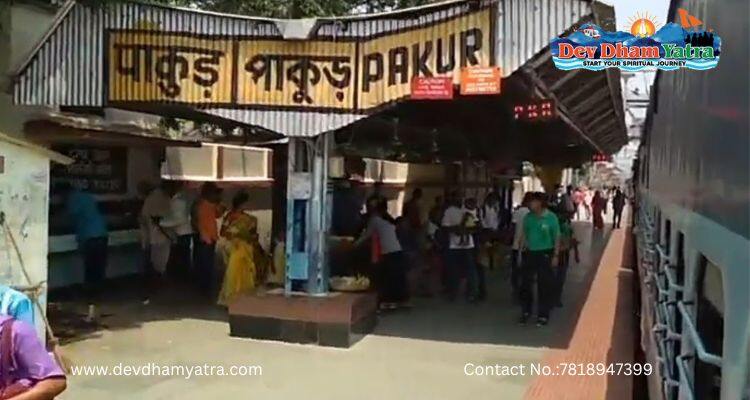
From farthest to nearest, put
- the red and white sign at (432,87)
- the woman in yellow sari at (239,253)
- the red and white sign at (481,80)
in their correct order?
the woman in yellow sari at (239,253) → the red and white sign at (432,87) → the red and white sign at (481,80)

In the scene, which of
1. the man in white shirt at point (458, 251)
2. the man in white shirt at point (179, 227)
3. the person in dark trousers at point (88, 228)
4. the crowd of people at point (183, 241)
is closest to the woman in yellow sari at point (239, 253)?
the crowd of people at point (183, 241)

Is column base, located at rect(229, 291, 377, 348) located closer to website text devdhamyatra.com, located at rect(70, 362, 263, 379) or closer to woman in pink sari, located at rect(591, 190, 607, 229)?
website text devdhamyatra.com, located at rect(70, 362, 263, 379)

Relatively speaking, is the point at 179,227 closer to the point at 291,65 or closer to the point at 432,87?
the point at 291,65

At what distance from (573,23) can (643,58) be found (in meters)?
1.14

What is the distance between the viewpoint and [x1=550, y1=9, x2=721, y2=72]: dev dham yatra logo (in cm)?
297

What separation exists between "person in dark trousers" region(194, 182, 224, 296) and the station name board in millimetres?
2551

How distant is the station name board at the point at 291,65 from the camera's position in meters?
7.92

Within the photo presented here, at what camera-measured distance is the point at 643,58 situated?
253 inches

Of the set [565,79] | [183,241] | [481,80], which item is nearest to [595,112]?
[565,79]

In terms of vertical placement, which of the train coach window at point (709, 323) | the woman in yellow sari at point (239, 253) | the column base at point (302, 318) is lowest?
the column base at point (302, 318)

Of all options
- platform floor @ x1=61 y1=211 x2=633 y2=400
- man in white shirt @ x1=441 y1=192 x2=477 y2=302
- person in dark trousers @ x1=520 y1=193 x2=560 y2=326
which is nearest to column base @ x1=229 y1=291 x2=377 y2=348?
platform floor @ x1=61 y1=211 x2=633 y2=400

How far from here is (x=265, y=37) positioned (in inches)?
338

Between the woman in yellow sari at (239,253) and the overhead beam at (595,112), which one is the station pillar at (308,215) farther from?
the overhead beam at (595,112)

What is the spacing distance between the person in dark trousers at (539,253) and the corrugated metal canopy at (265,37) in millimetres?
1454
